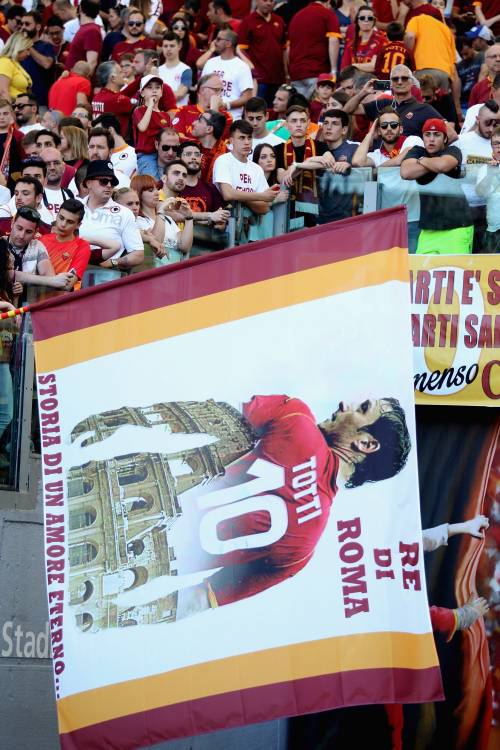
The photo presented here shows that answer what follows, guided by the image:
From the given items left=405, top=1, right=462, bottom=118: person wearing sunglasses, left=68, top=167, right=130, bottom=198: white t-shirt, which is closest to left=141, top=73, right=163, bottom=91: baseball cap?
left=68, top=167, right=130, bottom=198: white t-shirt

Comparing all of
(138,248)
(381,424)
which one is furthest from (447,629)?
(381,424)

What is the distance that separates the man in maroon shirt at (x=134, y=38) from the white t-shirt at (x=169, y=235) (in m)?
7.14

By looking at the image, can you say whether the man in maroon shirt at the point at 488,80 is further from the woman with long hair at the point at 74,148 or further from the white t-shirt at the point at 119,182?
the white t-shirt at the point at 119,182

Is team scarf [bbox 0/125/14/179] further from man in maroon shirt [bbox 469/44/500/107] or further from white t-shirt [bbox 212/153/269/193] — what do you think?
man in maroon shirt [bbox 469/44/500/107]

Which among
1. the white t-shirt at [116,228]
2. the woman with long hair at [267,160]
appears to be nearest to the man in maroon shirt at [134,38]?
the woman with long hair at [267,160]

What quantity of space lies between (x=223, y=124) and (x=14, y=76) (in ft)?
12.8

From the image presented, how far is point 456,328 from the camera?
476 inches

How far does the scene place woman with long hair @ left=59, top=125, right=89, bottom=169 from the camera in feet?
50.7

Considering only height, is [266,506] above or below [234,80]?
below

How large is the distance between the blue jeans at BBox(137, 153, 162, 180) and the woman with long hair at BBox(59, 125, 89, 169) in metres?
0.55

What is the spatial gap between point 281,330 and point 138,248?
13.7ft

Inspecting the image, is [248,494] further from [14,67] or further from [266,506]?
[14,67]

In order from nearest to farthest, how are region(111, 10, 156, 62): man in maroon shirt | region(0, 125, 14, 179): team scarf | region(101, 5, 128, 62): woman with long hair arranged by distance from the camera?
region(0, 125, 14, 179): team scarf → region(111, 10, 156, 62): man in maroon shirt → region(101, 5, 128, 62): woman with long hair

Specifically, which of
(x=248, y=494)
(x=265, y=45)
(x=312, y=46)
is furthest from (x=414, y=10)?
(x=248, y=494)
